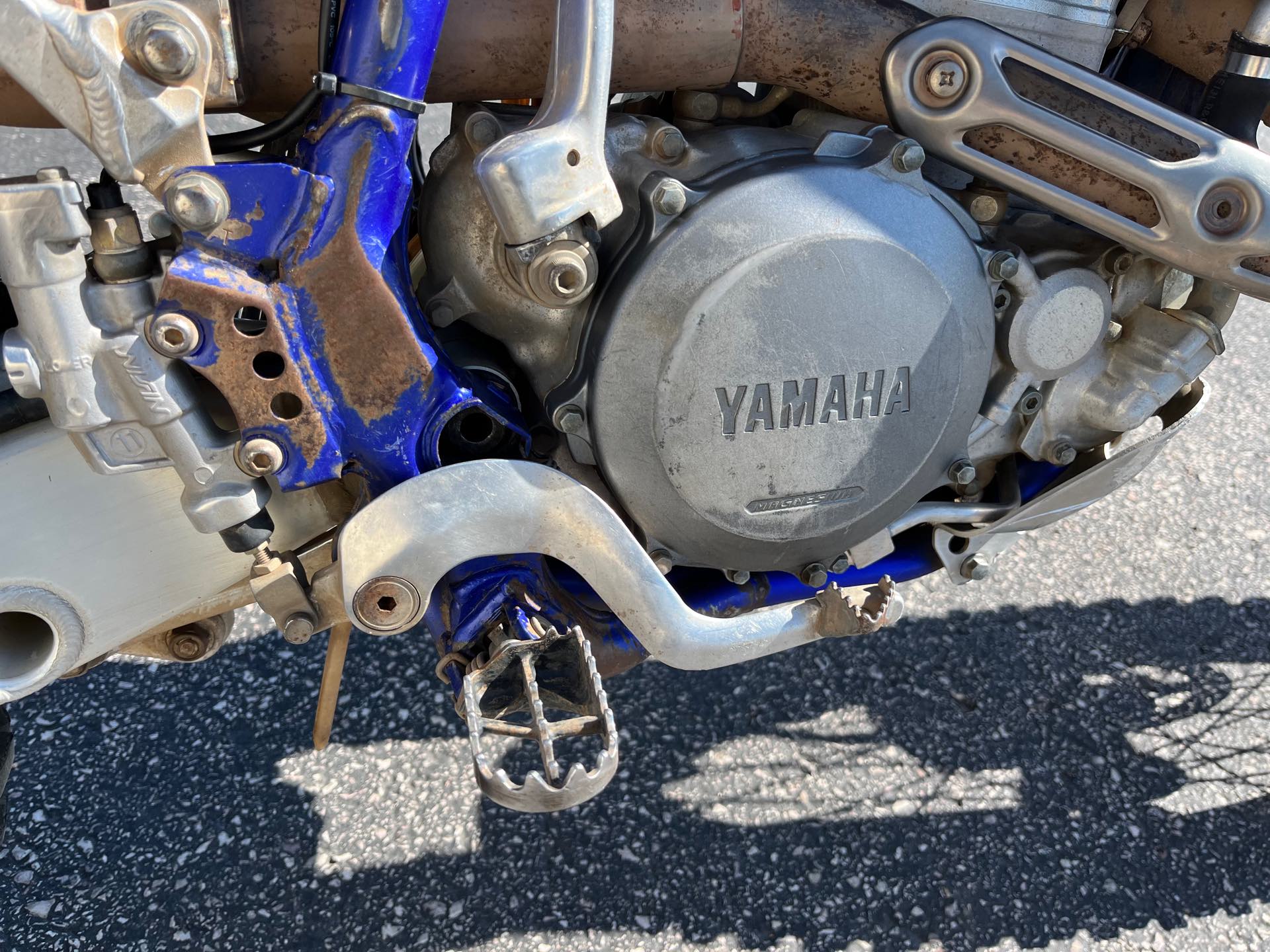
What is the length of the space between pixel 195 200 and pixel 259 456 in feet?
0.65

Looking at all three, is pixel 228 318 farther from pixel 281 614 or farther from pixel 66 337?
pixel 281 614

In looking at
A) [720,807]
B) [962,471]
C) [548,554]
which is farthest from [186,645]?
[962,471]

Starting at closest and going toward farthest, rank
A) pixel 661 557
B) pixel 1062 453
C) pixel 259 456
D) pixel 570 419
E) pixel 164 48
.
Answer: pixel 164 48 → pixel 259 456 → pixel 570 419 → pixel 661 557 → pixel 1062 453

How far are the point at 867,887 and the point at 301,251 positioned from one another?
971 mm

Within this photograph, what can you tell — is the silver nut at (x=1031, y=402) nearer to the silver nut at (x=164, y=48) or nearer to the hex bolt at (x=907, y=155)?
the hex bolt at (x=907, y=155)

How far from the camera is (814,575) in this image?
1.09 m

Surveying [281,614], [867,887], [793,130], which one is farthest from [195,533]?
[867,887]

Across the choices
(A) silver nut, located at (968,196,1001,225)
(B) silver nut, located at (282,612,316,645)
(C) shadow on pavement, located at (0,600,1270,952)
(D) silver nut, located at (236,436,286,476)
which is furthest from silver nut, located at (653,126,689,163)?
(C) shadow on pavement, located at (0,600,1270,952)

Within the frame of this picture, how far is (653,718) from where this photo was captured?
145 cm

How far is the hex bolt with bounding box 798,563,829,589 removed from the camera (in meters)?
1.09

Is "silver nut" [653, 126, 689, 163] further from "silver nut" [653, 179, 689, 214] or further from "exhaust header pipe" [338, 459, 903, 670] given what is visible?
"exhaust header pipe" [338, 459, 903, 670]

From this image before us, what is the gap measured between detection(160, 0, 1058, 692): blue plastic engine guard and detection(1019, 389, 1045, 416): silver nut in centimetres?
→ 53

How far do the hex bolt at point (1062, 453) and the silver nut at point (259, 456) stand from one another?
0.80 meters

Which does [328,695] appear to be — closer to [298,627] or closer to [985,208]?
[298,627]
